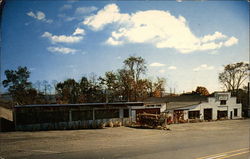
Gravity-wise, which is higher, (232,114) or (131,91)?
(131,91)

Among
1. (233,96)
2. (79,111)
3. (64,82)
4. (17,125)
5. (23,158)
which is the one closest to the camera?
(23,158)

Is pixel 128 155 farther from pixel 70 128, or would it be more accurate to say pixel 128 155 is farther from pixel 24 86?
pixel 24 86

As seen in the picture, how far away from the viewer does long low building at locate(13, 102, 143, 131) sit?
2083cm

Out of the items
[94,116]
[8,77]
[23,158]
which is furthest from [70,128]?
[8,77]

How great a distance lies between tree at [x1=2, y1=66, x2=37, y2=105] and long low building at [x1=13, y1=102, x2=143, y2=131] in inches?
777

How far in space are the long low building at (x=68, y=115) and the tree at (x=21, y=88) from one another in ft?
64.7

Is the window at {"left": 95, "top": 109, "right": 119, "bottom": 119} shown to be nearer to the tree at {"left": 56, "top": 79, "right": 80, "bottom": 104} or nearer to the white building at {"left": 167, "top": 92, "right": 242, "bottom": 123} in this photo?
the white building at {"left": 167, "top": 92, "right": 242, "bottom": 123}

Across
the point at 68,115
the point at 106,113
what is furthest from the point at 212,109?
the point at 68,115

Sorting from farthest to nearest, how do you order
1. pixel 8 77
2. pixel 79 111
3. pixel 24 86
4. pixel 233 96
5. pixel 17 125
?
pixel 24 86 < pixel 8 77 < pixel 233 96 < pixel 79 111 < pixel 17 125

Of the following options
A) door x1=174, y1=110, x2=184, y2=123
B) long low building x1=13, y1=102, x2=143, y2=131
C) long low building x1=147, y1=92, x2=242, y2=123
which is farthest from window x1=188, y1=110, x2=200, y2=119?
long low building x1=13, y1=102, x2=143, y2=131

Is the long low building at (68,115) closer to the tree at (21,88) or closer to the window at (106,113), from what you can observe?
the window at (106,113)

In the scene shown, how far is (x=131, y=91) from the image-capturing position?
3919 centimetres

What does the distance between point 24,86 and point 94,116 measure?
23.7 metres

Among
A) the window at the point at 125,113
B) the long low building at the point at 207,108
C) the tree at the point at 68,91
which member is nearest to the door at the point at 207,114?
the long low building at the point at 207,108
